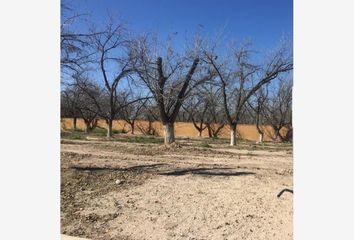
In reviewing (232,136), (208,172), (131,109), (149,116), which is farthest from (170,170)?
(232,136)

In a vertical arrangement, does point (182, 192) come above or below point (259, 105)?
below

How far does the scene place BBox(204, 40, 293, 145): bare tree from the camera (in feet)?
7.23

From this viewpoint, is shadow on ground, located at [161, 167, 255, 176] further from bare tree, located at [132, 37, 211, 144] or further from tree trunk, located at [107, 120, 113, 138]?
tree trunk, located at [107, 120, 113, 138]

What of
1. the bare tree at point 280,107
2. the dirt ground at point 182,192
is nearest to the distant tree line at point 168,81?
the bare tree at point 280,107

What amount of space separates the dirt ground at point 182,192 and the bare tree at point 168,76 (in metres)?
0.22

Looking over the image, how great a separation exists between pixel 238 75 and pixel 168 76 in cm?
58

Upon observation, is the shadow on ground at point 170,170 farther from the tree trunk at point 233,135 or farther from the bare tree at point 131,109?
the bare tree at point 131,109

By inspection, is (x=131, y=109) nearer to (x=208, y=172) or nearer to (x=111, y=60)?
(x=111, y=60)

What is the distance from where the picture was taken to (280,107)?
2.16 meters

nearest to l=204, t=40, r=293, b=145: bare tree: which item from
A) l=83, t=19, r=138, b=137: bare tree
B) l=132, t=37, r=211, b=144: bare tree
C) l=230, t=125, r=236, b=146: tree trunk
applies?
l=230, t=125, r=236, b=146: tree trunk

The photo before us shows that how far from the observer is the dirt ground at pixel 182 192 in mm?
2236

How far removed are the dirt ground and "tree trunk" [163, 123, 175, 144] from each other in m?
0.09
